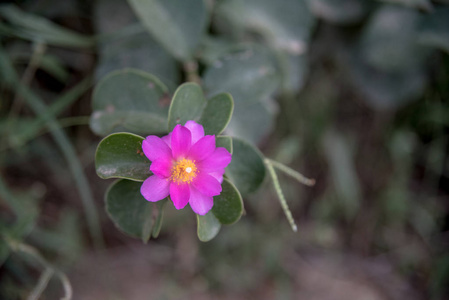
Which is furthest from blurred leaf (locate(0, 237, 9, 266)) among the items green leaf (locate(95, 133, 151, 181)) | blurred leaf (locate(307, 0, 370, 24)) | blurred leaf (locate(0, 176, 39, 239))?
blurred leaf (locate(307, 0, 370, 24))

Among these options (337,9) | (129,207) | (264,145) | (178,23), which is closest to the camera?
(129,207)

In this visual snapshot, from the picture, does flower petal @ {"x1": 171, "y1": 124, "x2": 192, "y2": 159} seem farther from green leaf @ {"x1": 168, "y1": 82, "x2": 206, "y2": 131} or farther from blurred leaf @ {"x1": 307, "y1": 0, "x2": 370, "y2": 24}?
blurred leaf @ {"x1": 307, "y1": 0, "x2": 370, "y2": 24}

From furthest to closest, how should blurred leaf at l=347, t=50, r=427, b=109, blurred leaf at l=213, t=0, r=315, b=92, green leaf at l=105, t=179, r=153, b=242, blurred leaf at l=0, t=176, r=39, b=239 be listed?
blurred leaf at l=347, t=50, r=427, b=109, blurred leaf at l=213, t=0, r=315, b=92, blurred leaf at l=0, t=176, r=39, b=239, green leaf at l=105, t=179, r=153, b=242

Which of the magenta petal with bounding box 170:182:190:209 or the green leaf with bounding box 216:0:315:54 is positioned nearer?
the magenta petal with bounding box 170:182:190:209

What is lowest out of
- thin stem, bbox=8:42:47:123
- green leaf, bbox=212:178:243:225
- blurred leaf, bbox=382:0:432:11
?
thin stem, bbox=8:42:47:123

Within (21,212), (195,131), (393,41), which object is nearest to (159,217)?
(195,131)

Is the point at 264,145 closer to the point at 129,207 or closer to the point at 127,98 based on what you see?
the point at 127,98

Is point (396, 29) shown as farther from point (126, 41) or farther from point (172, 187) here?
point (172, 187)
